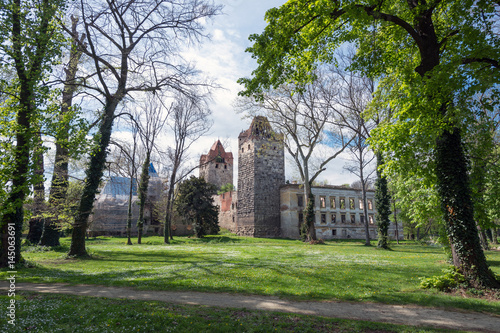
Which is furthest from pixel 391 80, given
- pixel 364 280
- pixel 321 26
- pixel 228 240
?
pixel 228 240

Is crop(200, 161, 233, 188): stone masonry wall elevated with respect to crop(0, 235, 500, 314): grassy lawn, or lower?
elevated

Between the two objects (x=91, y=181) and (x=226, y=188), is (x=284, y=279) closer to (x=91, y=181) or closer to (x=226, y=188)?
(x=91, y=181)

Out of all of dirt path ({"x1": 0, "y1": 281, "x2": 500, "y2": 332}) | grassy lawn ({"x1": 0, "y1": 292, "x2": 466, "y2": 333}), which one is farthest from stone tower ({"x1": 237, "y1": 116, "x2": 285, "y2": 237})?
grassy lawn ({"x1": 0, "y1": 292, "x2": 466, "y2": 333})

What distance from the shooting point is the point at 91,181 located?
14000 millimetres

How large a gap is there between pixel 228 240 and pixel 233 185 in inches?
1233

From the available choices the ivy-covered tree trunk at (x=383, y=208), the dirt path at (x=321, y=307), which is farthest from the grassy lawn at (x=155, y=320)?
the ivy-covered tree trunk at (x=383, y=208)

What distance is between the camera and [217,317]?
520cm

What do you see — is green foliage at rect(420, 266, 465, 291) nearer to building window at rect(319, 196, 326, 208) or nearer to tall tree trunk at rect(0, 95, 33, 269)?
tall tree trunk at rect(0, 95, 33, 269)

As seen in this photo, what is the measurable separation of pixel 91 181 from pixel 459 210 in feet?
48.9

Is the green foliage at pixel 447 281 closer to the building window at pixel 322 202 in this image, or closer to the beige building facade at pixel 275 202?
the beige building facade at pixel 275 202

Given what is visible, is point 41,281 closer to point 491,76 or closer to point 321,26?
point 321,26

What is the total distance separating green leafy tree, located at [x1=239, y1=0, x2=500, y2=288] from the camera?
709 cm

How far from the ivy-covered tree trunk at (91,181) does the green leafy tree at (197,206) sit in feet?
64.2

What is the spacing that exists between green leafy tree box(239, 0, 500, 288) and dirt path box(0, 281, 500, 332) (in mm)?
2563
